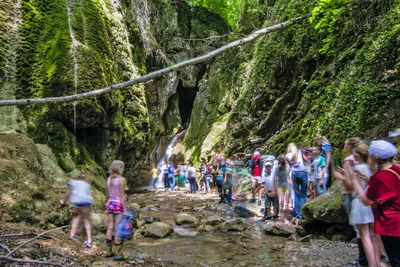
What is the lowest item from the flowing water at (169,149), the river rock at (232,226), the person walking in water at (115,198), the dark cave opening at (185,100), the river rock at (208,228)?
the river rock at (208,228)

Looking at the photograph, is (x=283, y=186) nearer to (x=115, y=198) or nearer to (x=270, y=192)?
(x=270, y=192)

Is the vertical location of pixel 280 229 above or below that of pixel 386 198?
below

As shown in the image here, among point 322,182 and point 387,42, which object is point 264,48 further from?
point 322,182

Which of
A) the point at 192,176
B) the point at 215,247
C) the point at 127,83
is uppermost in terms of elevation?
the point at 127,83

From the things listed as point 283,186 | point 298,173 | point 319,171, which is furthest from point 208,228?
point 319,171

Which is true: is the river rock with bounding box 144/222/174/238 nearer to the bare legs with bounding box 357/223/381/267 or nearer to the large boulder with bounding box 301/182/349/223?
the large boulder with bounding box 301/182/349/223

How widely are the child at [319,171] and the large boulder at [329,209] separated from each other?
1.13m

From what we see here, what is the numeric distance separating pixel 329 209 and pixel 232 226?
261cm

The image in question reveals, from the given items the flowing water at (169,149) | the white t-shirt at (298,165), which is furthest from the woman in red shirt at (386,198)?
the flowing water at (169,149)

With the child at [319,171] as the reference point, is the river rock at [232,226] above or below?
below

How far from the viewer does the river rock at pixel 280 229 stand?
643 centimetres

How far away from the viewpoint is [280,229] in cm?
654

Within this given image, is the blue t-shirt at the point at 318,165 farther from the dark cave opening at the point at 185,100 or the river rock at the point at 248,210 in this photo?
the dark cave opening at the point at 185,100

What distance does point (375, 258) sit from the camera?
3.51 metres
